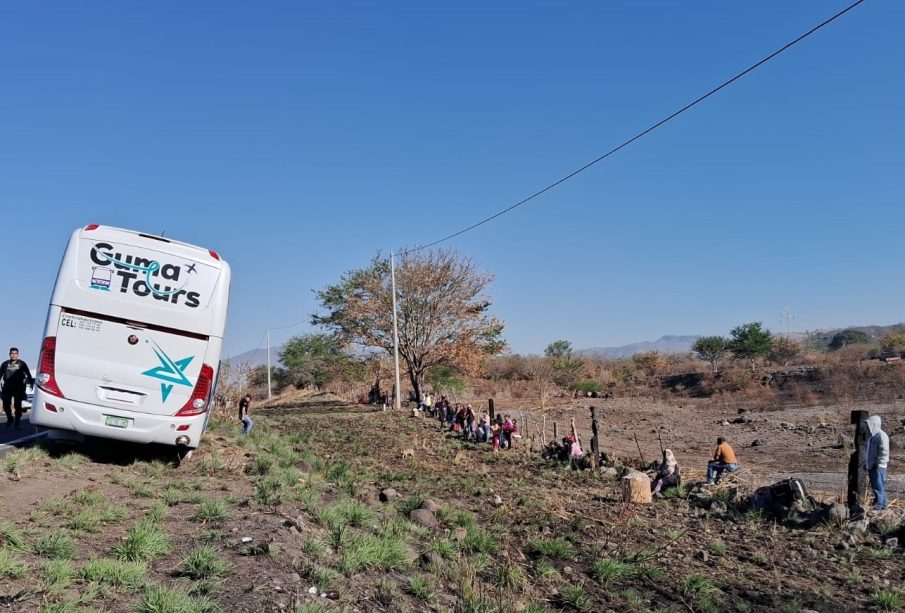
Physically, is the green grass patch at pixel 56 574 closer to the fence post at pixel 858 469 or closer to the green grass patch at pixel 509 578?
the green grass patch at pixel 509 578

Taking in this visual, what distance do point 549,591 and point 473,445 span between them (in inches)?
546

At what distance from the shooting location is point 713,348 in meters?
65.6

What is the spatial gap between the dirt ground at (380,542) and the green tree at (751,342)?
167ft

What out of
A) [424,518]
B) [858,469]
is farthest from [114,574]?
[858,469]

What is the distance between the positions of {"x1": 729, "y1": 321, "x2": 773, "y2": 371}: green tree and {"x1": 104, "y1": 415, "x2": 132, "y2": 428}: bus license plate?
61.2m

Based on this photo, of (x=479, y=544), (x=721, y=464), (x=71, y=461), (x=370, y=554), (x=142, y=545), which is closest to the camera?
(x=142, y=545)

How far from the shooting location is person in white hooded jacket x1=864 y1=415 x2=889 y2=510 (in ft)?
37.4

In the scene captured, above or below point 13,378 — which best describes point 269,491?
below

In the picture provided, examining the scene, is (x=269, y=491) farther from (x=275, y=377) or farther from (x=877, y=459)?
(x=275, y=377)

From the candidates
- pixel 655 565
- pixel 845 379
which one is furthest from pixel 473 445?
pixel 845 379

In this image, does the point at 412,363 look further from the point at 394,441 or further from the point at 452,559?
the point at 452,559

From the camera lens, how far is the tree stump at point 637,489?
12766 mm

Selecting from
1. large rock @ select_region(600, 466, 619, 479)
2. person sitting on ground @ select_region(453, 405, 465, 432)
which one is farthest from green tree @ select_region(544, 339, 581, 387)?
large rock @ select_region(600, 466, 619, 479)

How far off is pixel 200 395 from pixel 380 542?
13.8 feet
